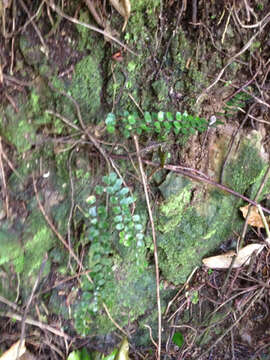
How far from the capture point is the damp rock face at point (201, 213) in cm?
170

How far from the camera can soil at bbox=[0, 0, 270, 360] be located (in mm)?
1362

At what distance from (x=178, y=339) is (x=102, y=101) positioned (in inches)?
56.6

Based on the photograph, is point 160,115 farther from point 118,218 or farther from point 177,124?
point 118,218

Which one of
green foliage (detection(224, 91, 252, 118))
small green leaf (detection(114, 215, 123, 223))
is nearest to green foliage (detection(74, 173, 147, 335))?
small green leaf (detection(114, 215, 123, 223))

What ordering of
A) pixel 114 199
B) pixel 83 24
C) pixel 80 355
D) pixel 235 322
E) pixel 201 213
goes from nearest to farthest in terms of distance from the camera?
1. pixel 83 24
2. pixel 114 199
3. pixel 80 355
4. pixel 201 213
5. pixel 235 322

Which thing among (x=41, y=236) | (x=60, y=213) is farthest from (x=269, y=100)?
(x=41, y=236)

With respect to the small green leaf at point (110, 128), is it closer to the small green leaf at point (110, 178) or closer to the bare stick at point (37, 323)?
the small green leaf at point (110, 178)

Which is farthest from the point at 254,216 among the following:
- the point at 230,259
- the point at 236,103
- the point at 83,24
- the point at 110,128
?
the point at 83,24

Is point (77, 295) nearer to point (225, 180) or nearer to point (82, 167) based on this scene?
point (82, 167)

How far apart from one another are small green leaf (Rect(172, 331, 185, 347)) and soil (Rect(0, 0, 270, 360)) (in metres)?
0.02

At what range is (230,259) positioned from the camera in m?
1.83

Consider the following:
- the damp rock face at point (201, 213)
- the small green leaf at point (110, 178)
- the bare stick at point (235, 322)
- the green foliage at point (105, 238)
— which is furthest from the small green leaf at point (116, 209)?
the bare stick at point (235, 322)

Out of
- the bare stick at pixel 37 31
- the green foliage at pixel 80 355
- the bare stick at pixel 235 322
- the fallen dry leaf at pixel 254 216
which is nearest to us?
the bare stick at pixel 37 31

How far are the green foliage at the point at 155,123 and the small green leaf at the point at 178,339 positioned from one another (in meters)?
1.19
